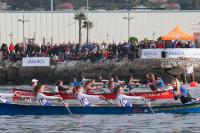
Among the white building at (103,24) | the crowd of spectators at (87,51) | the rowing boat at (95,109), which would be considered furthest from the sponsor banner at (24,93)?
the white building at (103,24)

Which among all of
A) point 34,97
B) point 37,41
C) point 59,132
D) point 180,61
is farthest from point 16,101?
point 37,41

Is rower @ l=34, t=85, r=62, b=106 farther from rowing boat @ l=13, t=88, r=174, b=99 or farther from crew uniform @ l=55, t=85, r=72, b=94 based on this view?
crew uniform @ l=55, t=85, r=72, b=94

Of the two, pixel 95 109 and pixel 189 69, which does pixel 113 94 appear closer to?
pixel 95 109

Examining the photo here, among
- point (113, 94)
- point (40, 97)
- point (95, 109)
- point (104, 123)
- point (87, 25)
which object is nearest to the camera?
point (104, 123)

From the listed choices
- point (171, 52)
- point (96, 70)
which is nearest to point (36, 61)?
point (96, 70)

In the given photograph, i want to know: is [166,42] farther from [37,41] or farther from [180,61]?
[37,41]

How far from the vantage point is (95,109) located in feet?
141

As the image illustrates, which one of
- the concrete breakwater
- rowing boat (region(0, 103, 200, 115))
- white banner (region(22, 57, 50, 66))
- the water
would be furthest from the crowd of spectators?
the water

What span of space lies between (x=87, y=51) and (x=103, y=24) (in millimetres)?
35424

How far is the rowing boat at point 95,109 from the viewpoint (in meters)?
42.9

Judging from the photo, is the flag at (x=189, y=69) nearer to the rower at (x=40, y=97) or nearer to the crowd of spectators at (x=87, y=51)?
the crowd of spectators at (x=87, y=51)

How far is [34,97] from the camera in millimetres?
44500

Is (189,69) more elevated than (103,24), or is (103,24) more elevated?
(103,24)

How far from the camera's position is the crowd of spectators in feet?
225
